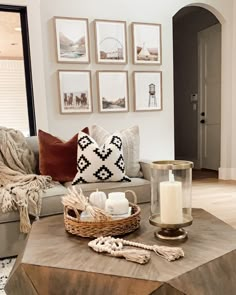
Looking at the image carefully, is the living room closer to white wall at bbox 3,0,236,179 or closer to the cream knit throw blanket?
white wall at bbox 3,0,236,179

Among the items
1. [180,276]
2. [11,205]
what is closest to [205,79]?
[11,205]

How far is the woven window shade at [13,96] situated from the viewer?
3870 millimetres

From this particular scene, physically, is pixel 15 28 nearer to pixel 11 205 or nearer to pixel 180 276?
pixel 11 205

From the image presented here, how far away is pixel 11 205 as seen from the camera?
6.59ft

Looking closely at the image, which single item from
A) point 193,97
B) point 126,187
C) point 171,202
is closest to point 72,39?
point 126,187

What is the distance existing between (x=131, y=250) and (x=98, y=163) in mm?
1328

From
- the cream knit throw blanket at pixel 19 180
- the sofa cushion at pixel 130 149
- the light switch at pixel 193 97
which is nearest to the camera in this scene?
the cream knit throw blanket at pixel 19 180

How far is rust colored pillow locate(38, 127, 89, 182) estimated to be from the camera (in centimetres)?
251

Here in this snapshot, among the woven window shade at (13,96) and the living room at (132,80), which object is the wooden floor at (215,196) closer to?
the living room at (132,80)

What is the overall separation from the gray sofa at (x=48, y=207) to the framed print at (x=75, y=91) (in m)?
1.40

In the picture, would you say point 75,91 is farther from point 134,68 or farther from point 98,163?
point 98,163

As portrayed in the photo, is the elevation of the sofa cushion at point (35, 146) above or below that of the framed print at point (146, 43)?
below

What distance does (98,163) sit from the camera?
7.64 ft

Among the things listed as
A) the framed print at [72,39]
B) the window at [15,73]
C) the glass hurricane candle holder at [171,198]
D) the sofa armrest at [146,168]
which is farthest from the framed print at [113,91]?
the glass hurricane candle holder at [171,198]
